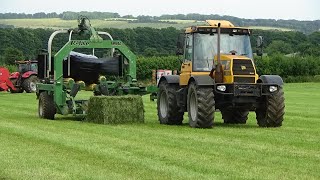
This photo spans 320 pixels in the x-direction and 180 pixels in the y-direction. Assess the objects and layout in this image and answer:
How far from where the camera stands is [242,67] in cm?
1966

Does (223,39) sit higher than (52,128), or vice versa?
(223,39)

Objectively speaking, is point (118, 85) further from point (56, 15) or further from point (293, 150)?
point (56, 15)

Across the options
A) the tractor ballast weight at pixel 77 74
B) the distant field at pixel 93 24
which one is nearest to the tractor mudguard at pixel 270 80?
the tractor ballast weight at pixel 77 74

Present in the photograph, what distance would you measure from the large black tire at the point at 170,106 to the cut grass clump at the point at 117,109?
2.08 feet

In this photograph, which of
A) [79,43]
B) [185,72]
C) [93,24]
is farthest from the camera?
[93,24]

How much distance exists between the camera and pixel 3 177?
35.2 feet

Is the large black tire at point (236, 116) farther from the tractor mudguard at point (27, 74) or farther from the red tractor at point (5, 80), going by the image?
the red tractor at point (5, 80)

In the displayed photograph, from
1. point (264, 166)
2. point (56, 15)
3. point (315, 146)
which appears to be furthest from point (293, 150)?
point (56, 15)

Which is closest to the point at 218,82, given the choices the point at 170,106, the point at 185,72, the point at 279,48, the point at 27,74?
the point at 185,72

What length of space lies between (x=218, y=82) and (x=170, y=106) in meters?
1.82

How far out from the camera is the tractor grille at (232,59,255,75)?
19.6 metres

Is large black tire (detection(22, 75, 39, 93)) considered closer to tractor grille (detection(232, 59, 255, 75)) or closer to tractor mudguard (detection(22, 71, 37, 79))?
tractor mudguard (detection(22, 71, 37, 79))

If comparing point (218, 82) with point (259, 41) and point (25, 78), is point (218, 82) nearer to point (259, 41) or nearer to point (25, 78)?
point (259, 41)

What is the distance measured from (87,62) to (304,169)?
14.3 m
